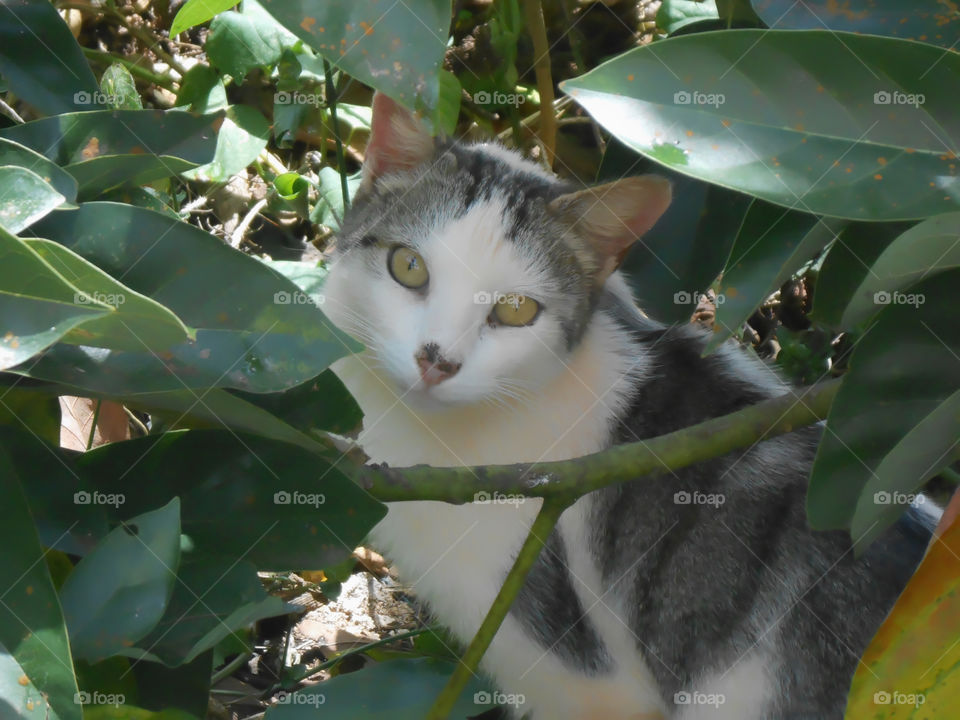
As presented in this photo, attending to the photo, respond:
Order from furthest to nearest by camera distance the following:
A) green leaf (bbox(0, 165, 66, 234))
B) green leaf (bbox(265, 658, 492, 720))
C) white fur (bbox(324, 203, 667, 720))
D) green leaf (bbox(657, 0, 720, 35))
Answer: green leaf (bbox(657, 0, 720, 35))
white fur (bbox(324, 203, 667, 720))
green leaf (bbox(265, 658, 492, 720))
green leaf (bbox(0, 165, 66, 234))

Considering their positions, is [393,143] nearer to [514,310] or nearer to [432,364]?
[514,310]

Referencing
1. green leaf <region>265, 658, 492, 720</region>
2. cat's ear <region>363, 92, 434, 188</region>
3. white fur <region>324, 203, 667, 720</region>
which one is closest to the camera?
green leaf <region>265, 658, 492, 720</region>

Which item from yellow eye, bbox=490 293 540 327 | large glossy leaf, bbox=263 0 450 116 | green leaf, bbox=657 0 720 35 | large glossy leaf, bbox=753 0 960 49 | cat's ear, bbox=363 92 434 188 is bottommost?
yellow eye, bbox=490 293 540 327

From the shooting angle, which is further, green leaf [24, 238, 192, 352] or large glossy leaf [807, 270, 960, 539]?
large glossy leaf [807, 270, 960, 539]

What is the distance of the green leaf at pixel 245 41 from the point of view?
244 cm

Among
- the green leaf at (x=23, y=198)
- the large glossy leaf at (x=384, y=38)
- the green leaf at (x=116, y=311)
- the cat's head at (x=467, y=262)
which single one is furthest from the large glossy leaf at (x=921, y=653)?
the green leaf at (x=23, y=198)

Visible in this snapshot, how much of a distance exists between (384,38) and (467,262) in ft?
2.32

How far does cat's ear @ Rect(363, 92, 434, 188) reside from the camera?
1905 mm

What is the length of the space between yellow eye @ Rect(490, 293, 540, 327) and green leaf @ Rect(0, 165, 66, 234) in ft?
2.95

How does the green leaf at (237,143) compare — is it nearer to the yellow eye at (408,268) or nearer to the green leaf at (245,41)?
the green leaf at (245,41)

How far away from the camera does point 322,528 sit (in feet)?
4.67

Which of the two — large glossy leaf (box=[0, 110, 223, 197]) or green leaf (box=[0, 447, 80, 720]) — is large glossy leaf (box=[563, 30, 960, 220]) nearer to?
large glossy leaf (box=[0, 110, 223, 197])

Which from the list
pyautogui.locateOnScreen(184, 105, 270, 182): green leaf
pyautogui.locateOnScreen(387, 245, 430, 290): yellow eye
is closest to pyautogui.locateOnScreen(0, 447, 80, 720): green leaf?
pyautogui.locateOnScreen(387, 245, 430, 290): yellow eye

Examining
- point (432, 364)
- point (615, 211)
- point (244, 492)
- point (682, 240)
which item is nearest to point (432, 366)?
point (432, 364)
